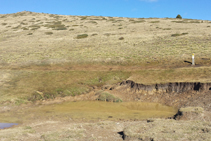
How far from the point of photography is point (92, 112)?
21.0 meters

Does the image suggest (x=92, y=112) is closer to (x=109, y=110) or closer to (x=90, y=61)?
(x=109, y=110)

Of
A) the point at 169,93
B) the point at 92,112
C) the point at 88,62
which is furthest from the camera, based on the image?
the point at 88,62

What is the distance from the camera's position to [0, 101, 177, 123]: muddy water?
762 inches

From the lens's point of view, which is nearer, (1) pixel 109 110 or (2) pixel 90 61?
(1) pixel 109 110

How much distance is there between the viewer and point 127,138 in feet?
41.9

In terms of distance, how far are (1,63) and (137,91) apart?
97.1 ft

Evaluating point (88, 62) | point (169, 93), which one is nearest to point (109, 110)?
point (169, 93)

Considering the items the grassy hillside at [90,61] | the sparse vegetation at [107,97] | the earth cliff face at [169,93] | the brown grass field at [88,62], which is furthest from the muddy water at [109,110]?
the grassy hillside at [90,61]

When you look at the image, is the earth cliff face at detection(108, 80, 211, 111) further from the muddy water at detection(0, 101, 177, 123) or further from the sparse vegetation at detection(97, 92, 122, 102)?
the muddy water at detection(0, 101, 177, 123)

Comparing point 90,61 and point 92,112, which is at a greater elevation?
point 90,61

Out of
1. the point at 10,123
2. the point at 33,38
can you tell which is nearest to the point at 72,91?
the point at 10,123

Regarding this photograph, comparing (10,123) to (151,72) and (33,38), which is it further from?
(33,38)

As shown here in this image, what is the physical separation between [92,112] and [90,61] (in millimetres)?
19702

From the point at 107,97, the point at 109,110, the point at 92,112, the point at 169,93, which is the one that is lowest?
the point at 92,112
